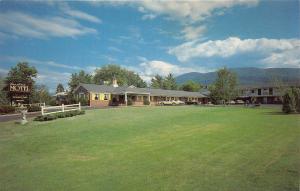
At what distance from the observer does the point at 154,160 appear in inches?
438

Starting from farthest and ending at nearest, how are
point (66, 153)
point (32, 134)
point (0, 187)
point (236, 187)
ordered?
point (32, 134) < point (66, 153) < point (0, 187) < point (236, 187)

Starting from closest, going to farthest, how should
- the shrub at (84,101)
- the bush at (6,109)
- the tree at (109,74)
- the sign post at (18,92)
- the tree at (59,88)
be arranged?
the bush at (6,109)
the sign post at (18,92)
the shrub at (84,101)
the tree at (109,74)
the tree at (59,88)

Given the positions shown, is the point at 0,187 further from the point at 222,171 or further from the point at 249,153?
the point at 249,153

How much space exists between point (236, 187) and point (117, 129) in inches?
454

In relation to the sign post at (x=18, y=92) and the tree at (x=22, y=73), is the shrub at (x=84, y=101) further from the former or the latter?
the tree at (x=22, y=73)

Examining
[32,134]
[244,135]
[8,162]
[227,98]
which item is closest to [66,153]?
[8,162]

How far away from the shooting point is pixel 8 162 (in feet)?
39.5

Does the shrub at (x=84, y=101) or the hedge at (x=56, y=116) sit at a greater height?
the shrub at (x=84, y=101)

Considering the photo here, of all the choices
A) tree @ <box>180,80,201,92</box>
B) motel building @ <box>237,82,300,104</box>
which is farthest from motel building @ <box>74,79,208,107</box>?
tree @ <box>180,80,201,92</box>

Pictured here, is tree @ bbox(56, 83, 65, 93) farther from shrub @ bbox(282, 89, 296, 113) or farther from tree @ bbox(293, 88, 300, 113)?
shrub @ bbox(282, 89, 296, 113)

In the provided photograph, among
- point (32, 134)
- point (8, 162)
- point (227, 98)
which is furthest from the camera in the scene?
point (227, 98)

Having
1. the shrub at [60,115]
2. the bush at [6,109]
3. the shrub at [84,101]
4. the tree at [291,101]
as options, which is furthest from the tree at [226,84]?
the shrub at [60,115]

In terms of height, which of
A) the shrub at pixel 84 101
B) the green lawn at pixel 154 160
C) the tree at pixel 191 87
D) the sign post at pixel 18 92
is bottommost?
the green lawn at pixel 154 160

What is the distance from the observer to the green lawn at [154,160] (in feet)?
28.8
